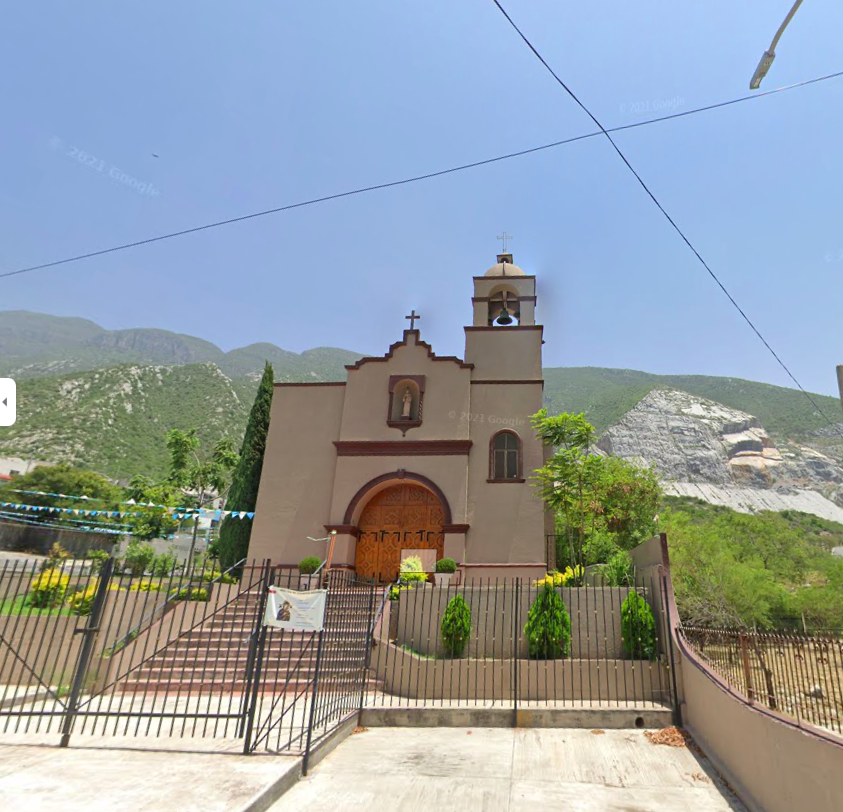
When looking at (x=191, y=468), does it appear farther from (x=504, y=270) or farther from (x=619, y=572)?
(x=619, y=572)

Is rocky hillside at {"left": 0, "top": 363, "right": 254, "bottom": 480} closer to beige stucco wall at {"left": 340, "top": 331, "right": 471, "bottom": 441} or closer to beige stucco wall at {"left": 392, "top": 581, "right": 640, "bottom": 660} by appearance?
beige stucco wall at {"left": 340, "top": 331, "right": 471, "bottom": 441}

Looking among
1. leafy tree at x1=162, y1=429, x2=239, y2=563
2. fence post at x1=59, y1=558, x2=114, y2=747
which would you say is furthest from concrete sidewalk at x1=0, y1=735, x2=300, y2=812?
leafy tree at x1=162, y1=429, x2=239, y2=563

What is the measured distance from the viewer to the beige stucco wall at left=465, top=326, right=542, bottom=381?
62.9 ft

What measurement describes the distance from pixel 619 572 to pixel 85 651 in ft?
35.3

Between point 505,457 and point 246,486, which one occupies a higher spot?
point 505,457

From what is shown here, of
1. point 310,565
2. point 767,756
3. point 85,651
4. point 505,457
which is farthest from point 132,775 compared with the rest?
point 505,457

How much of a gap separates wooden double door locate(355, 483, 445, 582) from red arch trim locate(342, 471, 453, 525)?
1.15 feet

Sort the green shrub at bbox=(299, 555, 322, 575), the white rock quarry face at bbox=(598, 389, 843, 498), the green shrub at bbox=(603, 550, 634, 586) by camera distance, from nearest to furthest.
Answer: the green shrub at bbox=(603, 550, 634, 586), the green shrub at bbox=(299, 555, 322, 575), the white rock quarry face at bbox=(598, 389, 843, 498)

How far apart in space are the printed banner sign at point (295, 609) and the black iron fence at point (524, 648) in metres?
3.70

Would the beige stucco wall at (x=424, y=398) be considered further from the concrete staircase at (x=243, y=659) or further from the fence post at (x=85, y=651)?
the fence post at (x=85, y=651)

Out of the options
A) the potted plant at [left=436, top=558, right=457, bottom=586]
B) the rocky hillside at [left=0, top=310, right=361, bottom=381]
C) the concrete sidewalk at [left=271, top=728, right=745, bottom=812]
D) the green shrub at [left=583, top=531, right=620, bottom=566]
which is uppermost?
the rocky hillside at [left=0, top=310, right=361, bottom=381]

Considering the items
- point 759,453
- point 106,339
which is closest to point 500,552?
point 759,453

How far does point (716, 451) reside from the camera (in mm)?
105500

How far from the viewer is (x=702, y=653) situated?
31.4 ft
